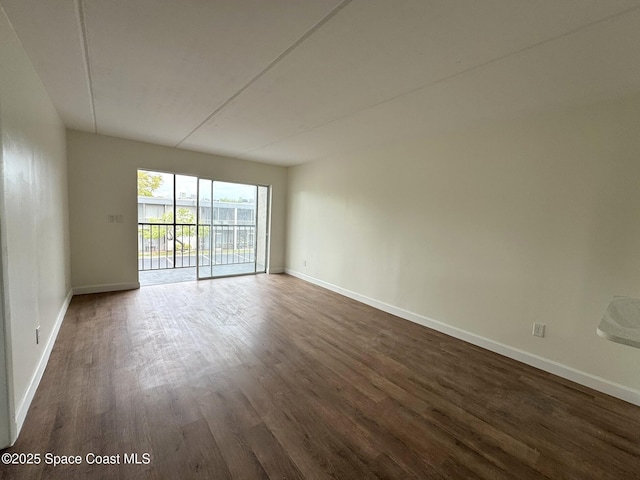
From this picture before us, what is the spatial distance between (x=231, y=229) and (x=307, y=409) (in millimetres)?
4593

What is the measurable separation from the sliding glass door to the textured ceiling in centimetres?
225

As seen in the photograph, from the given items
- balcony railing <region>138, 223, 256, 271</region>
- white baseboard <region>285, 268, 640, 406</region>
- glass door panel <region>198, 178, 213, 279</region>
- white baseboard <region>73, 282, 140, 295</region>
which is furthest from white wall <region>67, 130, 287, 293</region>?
white baseboard <region>285, 268, 640, 406</region>

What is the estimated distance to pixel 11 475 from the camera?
1.30 meters

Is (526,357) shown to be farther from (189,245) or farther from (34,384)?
(189,245)

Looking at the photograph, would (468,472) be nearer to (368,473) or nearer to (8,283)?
(368,473)

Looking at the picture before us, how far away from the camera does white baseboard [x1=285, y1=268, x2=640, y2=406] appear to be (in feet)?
7.04

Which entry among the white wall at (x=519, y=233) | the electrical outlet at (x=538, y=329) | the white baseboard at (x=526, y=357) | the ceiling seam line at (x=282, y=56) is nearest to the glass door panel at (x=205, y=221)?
the ceiling seam line at (x=282, y=56)

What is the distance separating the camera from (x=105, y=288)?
4184 millimetres

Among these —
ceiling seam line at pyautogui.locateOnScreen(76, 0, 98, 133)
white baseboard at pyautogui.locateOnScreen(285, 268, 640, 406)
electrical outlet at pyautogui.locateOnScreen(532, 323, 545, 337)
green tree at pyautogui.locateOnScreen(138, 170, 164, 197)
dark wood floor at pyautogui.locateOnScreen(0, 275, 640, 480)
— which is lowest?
dark wood floor at pyautogui.locateOnScreen(0, 275, 640, 480)

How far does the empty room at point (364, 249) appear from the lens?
1.46 metres

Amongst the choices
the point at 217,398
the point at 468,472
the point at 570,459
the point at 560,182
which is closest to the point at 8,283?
the point at 217,398

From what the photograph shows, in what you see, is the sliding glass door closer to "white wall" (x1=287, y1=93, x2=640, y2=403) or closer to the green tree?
"white wall" (x1=287, y1=93, x2=640, y2=403)

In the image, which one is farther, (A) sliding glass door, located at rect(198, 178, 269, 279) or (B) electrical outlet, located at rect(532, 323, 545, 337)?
(A) sliding glass door, located at rect(198, 178, 269, 279)

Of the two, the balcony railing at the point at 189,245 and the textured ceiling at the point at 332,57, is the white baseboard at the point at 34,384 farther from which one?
the balcony railing at the point at 189,245
